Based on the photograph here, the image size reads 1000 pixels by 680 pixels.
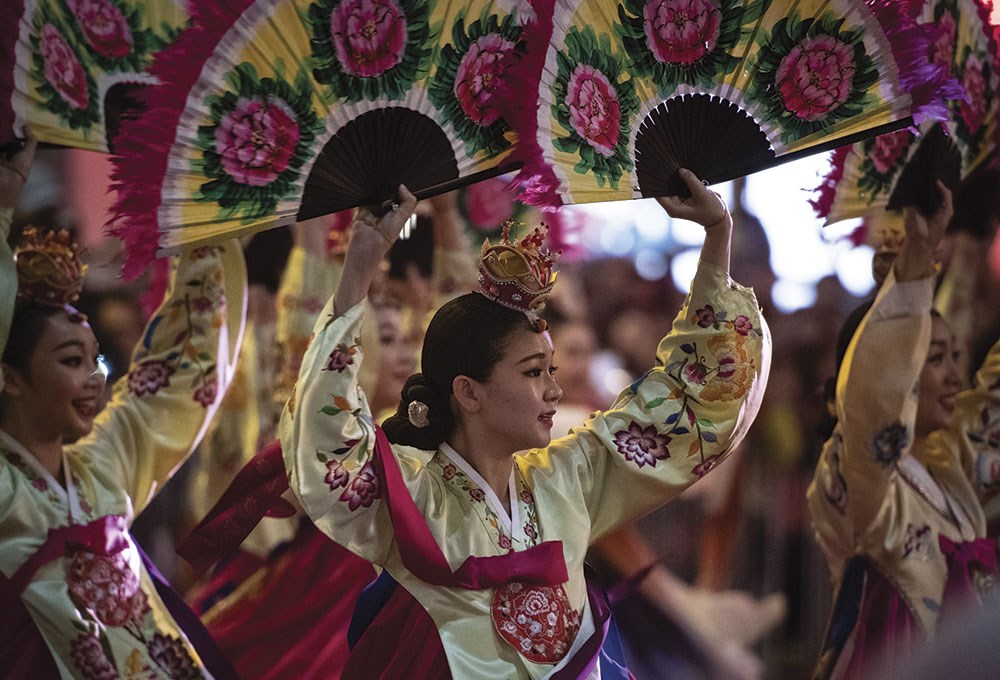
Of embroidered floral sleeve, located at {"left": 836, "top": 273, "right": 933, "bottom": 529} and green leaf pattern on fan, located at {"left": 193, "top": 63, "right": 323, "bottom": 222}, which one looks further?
embroidered floral sleeve, located at {"left": 836, "top": 273, "right": 933, "bottom": 529}

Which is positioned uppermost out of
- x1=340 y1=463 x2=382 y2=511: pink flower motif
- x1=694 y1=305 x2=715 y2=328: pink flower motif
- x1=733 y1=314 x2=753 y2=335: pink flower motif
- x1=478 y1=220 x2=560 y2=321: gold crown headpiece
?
x1=478 y1=220 x2=560 y2=321: gold crown headpiece

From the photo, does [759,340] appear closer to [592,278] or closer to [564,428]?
[564,428]

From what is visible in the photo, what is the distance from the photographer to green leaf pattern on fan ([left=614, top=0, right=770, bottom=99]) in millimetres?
2555

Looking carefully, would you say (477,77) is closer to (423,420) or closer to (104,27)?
(423,420)

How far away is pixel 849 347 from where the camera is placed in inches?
135

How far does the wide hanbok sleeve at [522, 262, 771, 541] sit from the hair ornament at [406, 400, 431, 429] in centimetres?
23

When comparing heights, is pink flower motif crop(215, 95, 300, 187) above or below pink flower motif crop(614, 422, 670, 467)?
above

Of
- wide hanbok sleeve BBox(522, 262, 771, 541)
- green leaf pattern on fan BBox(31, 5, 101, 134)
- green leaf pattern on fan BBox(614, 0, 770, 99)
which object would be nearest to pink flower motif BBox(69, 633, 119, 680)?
wide hanbok sleeve BBox(522, 262, 771, 541)

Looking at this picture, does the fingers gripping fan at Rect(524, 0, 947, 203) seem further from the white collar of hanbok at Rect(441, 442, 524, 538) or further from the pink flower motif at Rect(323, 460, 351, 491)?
the pink flower motif at Rect(323, 460, 351, 491)

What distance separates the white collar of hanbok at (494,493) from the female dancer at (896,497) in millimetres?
1219

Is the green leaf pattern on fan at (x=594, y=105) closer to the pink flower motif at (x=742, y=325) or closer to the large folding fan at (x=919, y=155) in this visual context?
the pink flower motif at (x=742, y=325)

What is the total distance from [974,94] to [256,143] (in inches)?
75.3

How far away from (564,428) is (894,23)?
8.69ft

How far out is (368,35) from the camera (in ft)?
7.78
